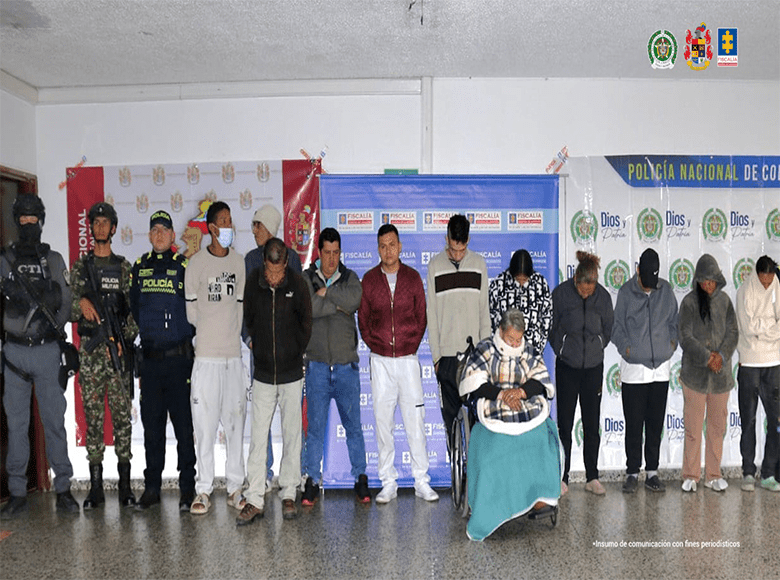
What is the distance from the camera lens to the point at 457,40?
4.50 metres

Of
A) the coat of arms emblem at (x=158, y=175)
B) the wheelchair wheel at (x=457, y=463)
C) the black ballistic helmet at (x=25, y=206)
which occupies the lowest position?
the wheelchair wheel at (x=457, y=463)

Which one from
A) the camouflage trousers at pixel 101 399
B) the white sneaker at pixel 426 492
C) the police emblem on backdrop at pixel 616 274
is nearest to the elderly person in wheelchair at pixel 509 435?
the white sneaker at pixel 426 492

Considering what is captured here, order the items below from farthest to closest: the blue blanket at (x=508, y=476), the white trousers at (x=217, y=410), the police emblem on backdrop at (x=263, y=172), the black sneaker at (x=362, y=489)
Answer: the police emblem on backdrop at (x=263, y=172)
the black sneaker at (x=362, y=489)
the white trousers at (x=217, y=410)
the blue blanket at (x=508, y=476)

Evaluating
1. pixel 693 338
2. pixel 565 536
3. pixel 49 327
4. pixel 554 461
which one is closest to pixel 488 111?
pixel 693 338

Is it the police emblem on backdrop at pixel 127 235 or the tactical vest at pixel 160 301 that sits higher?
the police emblem on backdrop at pixel 127 235

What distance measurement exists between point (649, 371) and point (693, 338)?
397 mm

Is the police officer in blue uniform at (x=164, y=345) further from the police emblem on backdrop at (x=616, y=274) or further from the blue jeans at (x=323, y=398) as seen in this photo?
the police emblem on backdrop at (x=616, y=274)

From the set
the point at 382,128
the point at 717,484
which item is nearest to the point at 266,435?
the point at 382,128

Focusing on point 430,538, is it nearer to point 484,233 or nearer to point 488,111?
point 484,233

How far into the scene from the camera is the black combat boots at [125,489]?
4.56 metres

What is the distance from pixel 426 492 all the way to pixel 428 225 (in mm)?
1920

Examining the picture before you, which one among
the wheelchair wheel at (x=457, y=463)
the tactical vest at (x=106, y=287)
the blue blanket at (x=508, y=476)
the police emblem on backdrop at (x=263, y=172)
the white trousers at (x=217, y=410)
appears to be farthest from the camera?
the police emblem on backdrop at (x=263, y=172)

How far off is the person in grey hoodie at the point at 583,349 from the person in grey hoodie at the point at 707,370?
673 millimetres

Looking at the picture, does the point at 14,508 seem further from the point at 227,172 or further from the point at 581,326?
the point at 581,326
